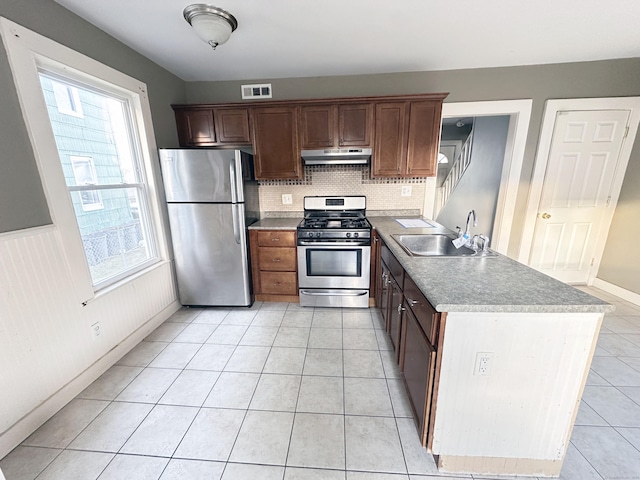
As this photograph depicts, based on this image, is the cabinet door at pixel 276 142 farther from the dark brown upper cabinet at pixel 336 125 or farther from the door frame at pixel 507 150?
the door frame at pixel 507 150

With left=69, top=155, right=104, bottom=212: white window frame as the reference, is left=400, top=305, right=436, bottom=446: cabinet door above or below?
below

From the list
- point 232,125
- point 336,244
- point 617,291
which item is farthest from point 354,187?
point 617,291

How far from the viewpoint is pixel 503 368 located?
3.52ft

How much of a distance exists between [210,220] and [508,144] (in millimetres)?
3430

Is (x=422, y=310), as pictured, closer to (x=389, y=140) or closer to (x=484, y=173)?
(x=389, y=140)

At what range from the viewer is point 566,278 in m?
3.22

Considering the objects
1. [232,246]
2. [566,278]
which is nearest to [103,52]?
[232,246]

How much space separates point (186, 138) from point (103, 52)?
38.4 inches

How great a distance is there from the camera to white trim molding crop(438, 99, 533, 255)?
2746mm

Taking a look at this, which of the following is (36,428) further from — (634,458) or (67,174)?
(634,458)

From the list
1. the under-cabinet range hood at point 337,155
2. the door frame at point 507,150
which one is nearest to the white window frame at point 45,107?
the under-cabinet range hood at point 337,155

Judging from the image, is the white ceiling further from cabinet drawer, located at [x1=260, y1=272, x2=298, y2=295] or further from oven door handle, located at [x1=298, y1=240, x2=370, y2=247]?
cabinet drawer, located at [x1=260, y1=272, x2=298, y2=295]

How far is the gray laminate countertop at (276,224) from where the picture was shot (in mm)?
2699

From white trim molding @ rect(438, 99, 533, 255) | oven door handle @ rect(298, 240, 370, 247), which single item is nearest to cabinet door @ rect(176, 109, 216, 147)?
oven door handle @ rect(298, 240, 370, 247)
